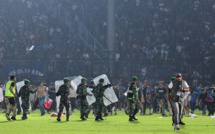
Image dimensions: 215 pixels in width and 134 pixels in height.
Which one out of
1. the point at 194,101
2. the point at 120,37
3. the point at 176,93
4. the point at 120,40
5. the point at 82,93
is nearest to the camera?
the point at 176,93

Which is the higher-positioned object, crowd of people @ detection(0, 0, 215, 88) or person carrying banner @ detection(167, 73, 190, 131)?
crowd of people @ detection(0, 0, 215, 88)

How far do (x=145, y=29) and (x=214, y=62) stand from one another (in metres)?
8.43

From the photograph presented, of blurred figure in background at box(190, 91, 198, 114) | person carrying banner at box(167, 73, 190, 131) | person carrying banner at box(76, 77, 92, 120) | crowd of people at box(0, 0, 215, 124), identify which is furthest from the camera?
crowd of people at box(0, 0, 215, 124)

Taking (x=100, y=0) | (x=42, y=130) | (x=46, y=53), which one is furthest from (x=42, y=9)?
(x=42, y=130)

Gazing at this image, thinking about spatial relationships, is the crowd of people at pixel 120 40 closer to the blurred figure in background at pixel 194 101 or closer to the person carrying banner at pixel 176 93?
the blurred figure in background at pixel 194 101

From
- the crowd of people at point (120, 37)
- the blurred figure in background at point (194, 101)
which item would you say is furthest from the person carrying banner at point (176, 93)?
the crowd of people at point (120, 37)

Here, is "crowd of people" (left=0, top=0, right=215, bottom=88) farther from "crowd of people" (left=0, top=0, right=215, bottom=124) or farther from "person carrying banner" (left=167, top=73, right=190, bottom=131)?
"person carrying banner" (left=167, top=73, right=190, bottom=131)

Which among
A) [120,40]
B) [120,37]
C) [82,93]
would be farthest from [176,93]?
[120,37]

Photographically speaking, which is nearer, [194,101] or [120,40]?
[194,101]

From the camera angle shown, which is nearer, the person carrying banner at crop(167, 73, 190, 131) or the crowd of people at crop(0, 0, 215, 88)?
the person carrying banner at crop(167, 73, 190, 131)

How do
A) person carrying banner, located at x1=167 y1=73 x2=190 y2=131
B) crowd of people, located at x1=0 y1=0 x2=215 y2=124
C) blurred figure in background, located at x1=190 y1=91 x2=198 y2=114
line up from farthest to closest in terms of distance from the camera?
crowd of people, located at x1=0 y1=0 x2=215 y2=124, blurred figure in background, located at x1=190 y1=91 x2=198 y2=114, person carrying banner, located at x1=167 y1=73 x2=190 y2=131

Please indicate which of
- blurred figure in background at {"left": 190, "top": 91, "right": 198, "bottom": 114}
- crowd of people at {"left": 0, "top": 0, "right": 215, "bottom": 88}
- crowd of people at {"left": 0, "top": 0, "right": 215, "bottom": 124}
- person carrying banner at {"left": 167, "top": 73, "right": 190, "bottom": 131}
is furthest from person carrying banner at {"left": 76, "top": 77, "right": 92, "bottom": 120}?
crowd of people at {"left": 0, "top": 0, "right": 215, "bottom": 88}

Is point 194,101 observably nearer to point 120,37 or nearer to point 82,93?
point 82,93

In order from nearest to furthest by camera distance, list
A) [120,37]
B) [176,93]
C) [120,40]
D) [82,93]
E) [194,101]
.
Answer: [176,93] < [82,93] < [194,101] < [120,40] < [120,37]
